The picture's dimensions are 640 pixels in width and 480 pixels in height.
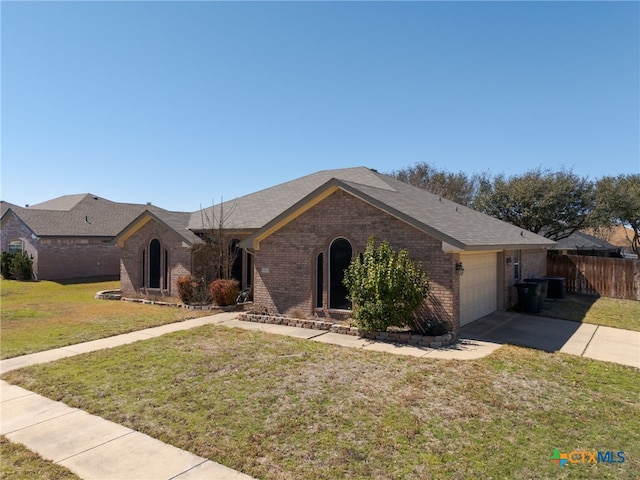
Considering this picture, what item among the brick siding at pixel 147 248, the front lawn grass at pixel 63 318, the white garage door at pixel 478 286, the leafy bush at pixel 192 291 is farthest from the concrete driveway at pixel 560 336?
the brick siding at pixel 147 248

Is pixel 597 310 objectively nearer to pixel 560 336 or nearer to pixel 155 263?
pixel 560 336

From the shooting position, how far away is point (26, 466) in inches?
195

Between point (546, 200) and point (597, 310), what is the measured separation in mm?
17626

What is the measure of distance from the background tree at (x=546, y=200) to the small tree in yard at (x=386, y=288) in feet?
85.3

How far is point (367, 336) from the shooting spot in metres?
11.4

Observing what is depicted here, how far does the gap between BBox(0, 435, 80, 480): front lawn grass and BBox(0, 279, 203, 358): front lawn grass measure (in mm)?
5775

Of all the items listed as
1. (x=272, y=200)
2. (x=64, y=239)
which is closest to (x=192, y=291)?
(x=272, y=200)

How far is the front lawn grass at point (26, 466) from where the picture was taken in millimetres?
4715

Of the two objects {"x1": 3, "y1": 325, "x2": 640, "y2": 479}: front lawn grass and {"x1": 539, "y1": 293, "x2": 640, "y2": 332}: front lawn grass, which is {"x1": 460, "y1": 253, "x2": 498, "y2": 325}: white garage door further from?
{"x1": 3, "y1": 325, "x2": 640, "y2": 479}: front lawn grass

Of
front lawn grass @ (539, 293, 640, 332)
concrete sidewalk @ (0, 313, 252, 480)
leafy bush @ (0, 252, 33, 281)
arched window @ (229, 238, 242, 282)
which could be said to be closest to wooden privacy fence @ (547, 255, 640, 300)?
front lawn grass @ (539, 293, 640, 332)

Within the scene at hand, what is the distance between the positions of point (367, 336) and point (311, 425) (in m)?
5.70

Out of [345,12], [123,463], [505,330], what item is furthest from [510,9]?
[123,463]

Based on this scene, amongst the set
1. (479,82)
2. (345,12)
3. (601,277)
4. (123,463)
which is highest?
(345,12)

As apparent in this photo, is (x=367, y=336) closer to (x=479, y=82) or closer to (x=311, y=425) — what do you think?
(x=311, y=425)
